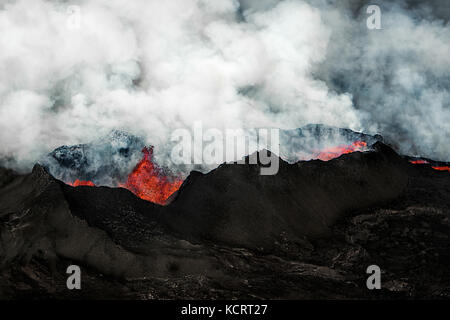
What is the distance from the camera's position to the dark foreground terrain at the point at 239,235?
1669 cm

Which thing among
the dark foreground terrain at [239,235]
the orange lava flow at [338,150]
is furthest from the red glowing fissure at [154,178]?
the dark foreground terrain at [239,235]

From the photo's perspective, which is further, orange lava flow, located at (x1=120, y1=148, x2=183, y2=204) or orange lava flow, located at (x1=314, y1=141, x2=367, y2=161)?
orange lava flow, located at (x1=314, y1=141, x2=367, y2=161)

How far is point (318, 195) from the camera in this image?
23.4 m

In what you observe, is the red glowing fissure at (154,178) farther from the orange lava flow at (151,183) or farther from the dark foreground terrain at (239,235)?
the dark foreground terrain at (239,235)

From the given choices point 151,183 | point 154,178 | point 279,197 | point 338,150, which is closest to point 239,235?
point 279,197

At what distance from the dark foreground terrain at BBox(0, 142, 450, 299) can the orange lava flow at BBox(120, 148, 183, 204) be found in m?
3.08

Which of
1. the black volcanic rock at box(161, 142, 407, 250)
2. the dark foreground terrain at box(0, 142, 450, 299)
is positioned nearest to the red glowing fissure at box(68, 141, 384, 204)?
the black volcanic rock at box(161, 142, 407, 250)

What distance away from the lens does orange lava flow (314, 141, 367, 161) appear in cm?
2716

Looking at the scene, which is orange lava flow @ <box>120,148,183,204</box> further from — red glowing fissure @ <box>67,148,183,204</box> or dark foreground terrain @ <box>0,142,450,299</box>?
dark foreground terrain @ <box>0,142,450,299</box>

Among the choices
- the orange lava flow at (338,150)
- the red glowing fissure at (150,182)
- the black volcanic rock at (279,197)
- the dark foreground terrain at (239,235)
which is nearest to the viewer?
the dark foreground terrain at (239,235)

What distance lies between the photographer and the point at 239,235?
20312 mm

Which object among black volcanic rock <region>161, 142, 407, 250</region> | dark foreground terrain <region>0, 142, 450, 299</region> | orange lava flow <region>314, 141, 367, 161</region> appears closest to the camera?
dark foreground terrain <region>0, 142, 450, 299</region>

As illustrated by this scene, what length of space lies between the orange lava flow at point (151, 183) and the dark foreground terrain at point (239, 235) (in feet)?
10.1

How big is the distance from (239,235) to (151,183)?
330 inches
